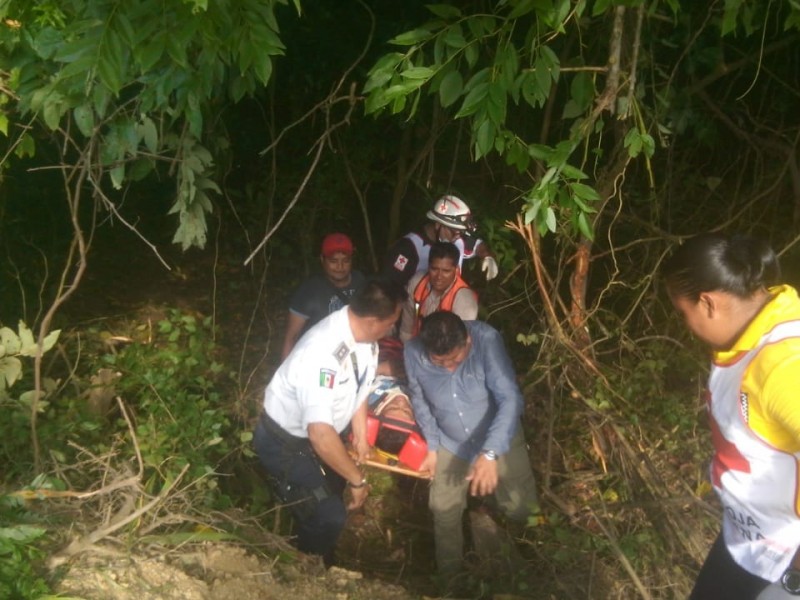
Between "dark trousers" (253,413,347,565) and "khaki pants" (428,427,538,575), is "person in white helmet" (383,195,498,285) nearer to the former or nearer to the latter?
"khaki pants" (428,427,538,575)

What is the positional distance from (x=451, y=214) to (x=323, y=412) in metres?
1.81

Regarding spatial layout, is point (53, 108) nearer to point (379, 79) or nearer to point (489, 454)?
point (379, 79)

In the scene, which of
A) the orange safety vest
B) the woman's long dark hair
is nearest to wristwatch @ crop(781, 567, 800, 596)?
the woman's long dark hair

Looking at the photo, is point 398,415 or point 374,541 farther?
point 374,541

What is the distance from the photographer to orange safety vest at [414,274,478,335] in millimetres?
4852

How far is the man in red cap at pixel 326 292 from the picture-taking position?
5.16m

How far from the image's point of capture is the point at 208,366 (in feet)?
20.6

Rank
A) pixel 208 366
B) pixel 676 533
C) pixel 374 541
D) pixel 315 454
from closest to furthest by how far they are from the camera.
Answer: pixel 676 533, pixel 315 454, pixel 374 541, pixel 208 366

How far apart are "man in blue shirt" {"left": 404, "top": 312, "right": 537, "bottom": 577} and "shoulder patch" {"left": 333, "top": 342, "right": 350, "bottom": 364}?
0.45 meters

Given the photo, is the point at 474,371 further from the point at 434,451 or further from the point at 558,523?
the point at 558,523

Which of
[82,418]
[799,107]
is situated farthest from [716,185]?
[82,418]

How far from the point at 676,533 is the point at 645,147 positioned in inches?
78.7

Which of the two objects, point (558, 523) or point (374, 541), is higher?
point (558, 523)

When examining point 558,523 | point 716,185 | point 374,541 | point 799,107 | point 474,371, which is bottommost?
point 374,541
